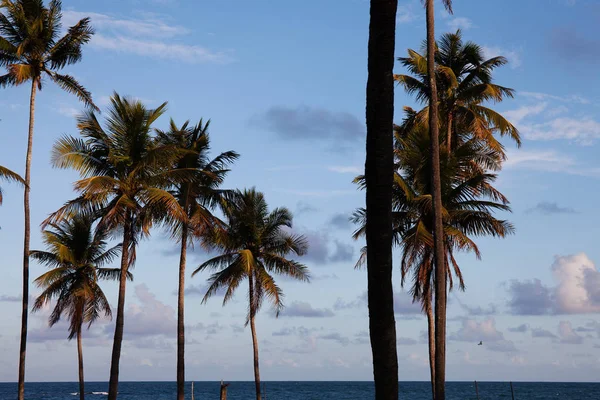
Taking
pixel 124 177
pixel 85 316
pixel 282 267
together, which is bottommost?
pixel 85 316

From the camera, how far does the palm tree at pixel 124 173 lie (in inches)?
1072

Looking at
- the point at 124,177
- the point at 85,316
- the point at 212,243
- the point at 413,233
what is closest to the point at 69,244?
the point at 85,316

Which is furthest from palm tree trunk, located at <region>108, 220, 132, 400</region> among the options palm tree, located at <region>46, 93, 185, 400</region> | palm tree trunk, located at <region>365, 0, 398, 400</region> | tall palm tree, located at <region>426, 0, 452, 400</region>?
palm tree trunk, located at <region>365, 0, 398, 400</region>

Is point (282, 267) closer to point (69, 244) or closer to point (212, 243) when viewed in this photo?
point (212, 243)

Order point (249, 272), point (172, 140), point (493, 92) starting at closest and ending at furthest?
point (493, 92), point (172, 140), point (249, 272)

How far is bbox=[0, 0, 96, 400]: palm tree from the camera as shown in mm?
28500

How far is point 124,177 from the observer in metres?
28.2

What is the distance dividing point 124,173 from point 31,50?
614 cm

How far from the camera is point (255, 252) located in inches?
1517

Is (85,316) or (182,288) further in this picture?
(85,316)

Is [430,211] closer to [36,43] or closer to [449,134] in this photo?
[449,134]

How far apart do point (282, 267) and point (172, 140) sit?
30.1 feet

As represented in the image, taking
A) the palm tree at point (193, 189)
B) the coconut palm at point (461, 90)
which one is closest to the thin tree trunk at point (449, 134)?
the coconut palm at point (461, 90)

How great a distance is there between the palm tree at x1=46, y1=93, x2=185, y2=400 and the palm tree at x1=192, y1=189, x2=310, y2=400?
26.9ft
